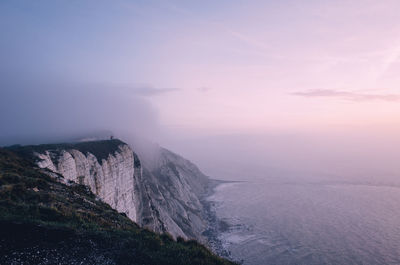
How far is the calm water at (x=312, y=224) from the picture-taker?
1762 inches

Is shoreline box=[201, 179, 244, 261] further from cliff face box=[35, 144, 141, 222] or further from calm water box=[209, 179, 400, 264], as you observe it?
cliff face box=[35, 144, 141, 222]

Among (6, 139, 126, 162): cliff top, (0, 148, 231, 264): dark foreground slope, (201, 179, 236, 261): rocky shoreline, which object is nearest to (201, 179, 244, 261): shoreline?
(201, 179, 236, 261): rocky shoreline

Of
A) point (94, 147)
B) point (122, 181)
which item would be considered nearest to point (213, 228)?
point (122, 181)

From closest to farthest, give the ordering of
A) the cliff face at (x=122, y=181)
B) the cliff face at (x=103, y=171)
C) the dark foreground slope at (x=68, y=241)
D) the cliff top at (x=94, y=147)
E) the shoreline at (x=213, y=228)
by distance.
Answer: the dark foreground slope at (x=68, y=241)
the cliff face at (x=103, y=171)
the cliff face at (x=122, y=181)
the cliff top at (x=94, y=147)
the shoreline at (x=213, y=228)

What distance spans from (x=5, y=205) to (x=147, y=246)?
6.93m

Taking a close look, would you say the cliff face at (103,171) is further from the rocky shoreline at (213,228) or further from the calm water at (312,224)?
the calm water at (312,224)

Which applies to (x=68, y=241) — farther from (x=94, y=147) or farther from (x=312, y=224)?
(x=312, y=224)

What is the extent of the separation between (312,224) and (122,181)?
145 feet

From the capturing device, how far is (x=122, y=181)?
38.2 m

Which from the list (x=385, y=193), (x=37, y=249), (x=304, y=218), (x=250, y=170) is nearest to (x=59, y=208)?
(x=37, y=249)

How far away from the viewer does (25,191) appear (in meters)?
14.2

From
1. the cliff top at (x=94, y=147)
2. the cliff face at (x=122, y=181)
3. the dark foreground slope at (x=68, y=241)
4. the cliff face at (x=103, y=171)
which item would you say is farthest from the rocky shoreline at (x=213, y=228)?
the dark foreground slope at (x=68, y=241)

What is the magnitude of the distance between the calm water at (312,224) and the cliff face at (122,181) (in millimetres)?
10845

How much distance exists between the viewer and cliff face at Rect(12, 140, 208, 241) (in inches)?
1063
